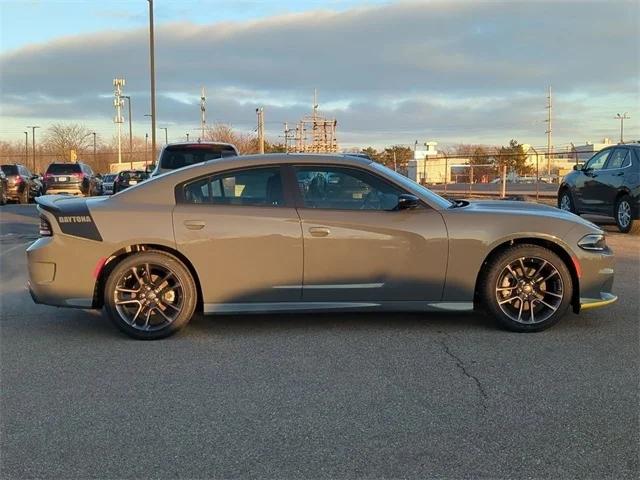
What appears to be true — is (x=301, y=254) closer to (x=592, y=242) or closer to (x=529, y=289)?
(x=529, y=289)

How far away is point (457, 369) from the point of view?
4.37m

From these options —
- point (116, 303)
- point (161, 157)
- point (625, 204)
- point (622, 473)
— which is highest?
point (161, 157)

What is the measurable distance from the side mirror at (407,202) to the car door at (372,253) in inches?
1.8

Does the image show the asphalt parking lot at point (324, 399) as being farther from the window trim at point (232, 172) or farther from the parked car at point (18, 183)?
the parked car at point (18, 183)

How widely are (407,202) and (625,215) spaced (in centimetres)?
825

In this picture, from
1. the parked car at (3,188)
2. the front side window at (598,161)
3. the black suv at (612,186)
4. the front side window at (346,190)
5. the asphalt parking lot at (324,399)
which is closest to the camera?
the asphalt parking lot at (324,399)

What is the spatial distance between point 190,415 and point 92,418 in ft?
1.90

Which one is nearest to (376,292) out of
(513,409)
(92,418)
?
(513,409)

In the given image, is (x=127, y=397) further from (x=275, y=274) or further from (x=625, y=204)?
(x=625, y=204)

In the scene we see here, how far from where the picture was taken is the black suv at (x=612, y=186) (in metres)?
11.3

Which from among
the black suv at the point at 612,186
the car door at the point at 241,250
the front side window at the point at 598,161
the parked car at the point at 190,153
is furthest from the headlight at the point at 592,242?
the front side window at the point at 598,161

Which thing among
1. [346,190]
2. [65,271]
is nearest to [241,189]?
[346,190]

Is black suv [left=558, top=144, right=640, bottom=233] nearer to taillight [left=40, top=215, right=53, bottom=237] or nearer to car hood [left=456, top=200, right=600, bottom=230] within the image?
car hood [left=456, top=200, right=600, bottom=230]

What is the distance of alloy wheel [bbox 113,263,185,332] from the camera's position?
202 inches
